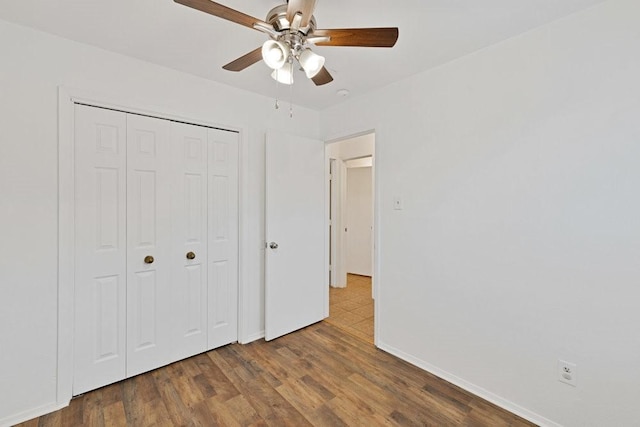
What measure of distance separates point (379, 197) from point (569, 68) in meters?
1.51

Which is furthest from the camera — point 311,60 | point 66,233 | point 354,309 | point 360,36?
point 354,309

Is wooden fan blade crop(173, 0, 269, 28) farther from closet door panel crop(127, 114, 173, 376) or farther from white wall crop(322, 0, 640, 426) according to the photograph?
white wall crop(322, 0, 640, 426)

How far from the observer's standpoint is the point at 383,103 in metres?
2.55

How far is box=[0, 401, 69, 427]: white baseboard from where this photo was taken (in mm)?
1649

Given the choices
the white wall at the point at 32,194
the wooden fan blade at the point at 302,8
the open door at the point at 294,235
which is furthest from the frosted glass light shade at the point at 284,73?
the white wall at the point at 32,194

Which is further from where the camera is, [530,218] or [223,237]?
[223,237]

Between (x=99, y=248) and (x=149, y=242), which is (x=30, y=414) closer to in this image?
(x=99, y=248)

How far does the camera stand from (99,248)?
6.49 feet

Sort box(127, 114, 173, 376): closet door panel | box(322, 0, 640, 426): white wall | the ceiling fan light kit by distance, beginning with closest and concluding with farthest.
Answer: the ceiling fan light kit < box(322, 0, 640, 426): white wall < box(127, 114, 173, 376): closet door panel

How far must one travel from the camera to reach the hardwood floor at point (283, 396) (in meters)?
1.72

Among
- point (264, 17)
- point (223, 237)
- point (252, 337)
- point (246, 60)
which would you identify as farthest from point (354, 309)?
point (264, 17)

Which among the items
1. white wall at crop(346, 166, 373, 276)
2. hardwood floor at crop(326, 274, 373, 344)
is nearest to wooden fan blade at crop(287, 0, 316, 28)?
hardwood floor at crop(326, 274, 373, 344)

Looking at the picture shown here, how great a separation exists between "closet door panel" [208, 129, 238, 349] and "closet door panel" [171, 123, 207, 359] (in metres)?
0.06

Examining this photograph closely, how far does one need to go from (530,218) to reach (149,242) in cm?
272
